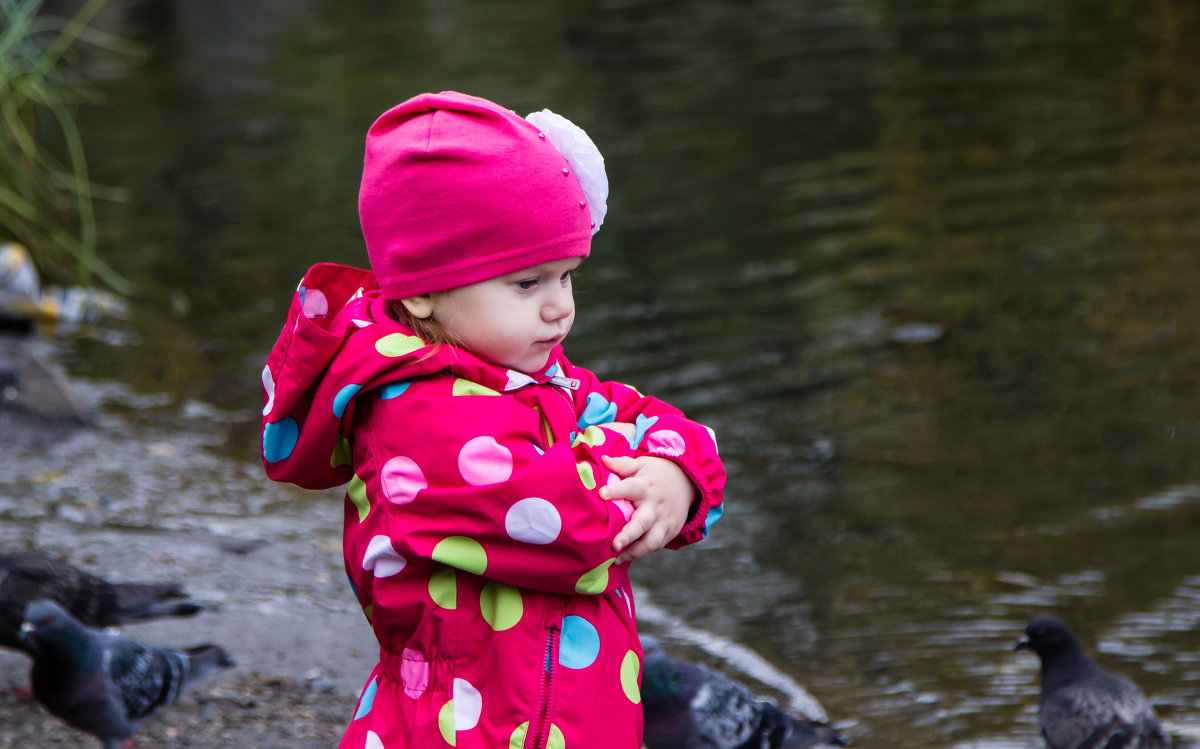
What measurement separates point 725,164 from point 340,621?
26.6 feet

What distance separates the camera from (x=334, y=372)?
223 centimetres

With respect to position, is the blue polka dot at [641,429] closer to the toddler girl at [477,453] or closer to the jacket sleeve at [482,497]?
the toddler girl at [477,453]

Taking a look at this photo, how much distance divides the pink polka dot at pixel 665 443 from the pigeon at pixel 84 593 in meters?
2.73

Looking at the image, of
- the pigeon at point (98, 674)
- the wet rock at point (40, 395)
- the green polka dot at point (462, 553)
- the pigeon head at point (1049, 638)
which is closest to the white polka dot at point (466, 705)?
the green polka dot at point (462, 553)

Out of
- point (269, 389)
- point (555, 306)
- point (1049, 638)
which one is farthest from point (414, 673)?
point (1049, 638)

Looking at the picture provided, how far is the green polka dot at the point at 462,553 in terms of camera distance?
7.17 ft

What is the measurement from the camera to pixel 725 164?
1220 cm

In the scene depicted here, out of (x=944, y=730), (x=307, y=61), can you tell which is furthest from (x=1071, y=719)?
(x=307, y=61)

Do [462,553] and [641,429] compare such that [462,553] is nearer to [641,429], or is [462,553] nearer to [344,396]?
[344,396]

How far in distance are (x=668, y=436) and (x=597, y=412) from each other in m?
0.18

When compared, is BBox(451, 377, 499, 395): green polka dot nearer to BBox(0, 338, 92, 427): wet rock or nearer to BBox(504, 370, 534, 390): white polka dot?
BBox(504, 370, 534, 390): white polka dot

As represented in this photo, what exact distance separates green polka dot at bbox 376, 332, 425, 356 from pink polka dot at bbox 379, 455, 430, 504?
0.57ft

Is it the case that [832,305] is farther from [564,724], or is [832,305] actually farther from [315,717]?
[564,724]

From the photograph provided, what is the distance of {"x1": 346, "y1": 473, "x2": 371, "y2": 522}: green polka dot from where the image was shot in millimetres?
2334
